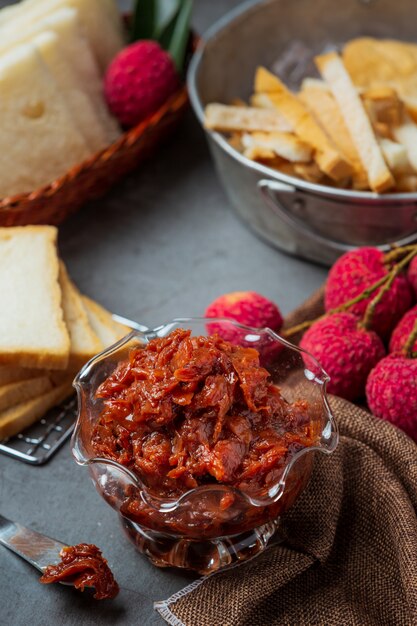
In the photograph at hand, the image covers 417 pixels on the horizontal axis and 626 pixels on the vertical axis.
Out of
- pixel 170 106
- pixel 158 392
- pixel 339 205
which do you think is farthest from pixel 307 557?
pixel 170 106

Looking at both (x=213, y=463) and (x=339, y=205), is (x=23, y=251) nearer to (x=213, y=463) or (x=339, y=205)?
(x=339, y=205)

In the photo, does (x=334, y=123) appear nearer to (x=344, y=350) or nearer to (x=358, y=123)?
(x=358, y=123)

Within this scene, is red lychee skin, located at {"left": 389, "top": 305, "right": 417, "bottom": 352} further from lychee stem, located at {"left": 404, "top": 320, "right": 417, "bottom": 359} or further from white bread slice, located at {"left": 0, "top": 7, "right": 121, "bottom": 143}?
white bread slice, located at {"left": 0, "top": 7, "right": 121, "bottom": 143}

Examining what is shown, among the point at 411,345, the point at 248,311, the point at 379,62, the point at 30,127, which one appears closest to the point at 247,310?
the point at 248,311

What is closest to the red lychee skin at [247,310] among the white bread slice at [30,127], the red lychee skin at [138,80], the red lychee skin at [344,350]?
the red lychee skin at [344,350]

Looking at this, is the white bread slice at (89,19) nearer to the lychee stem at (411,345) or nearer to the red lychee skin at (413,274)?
the red lychee skin at (413,274)

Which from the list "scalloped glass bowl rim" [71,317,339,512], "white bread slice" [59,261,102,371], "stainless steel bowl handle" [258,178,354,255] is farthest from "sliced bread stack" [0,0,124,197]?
"scalloped glass bowl rim" [71,317,339,512]
